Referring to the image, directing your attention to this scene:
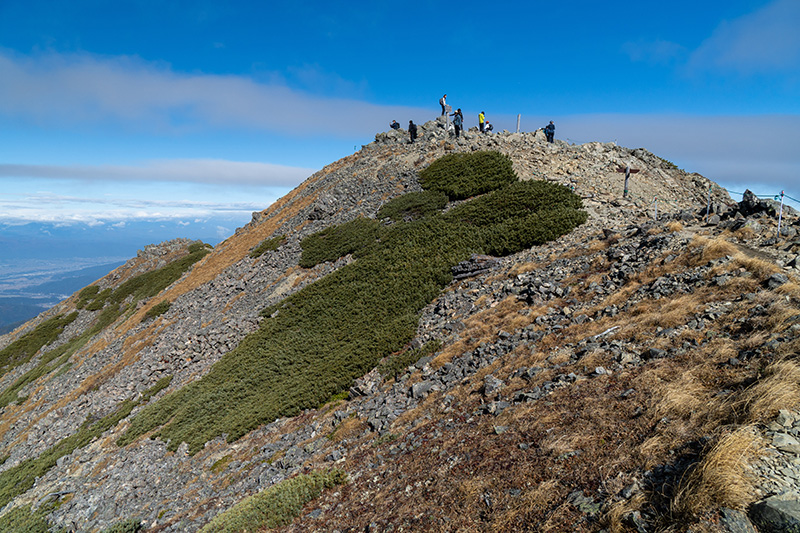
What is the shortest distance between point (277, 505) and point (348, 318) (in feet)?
41.7

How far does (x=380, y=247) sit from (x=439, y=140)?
61.4 feet

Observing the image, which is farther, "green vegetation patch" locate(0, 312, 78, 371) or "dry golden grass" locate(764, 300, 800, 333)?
"green vegetation patch" locate(0, 312, 78, 371)

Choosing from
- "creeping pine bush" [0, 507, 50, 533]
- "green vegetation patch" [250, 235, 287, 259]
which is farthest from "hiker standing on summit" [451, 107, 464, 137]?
"creeping pine bush" [0, 507, 50, 533]

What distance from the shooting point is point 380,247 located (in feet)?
93.6

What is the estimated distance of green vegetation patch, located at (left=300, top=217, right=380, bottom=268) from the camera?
99.0ft

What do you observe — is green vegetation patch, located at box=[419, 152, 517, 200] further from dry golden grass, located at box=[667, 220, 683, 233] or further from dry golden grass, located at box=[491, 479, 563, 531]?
dry golden grass, located at box=[491, 479, 563, 531]

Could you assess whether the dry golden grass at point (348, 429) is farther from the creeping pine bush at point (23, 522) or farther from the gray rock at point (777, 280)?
→ the creeping pine bush at point (23, 522)

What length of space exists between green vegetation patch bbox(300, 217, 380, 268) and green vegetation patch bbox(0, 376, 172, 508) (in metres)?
13.1

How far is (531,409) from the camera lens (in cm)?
913

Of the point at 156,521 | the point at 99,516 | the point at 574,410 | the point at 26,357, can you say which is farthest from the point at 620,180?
the point at 26,357

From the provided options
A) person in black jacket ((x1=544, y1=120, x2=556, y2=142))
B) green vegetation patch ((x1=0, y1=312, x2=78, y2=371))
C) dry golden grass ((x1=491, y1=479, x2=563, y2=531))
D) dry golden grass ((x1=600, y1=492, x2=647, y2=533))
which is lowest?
green vegetation patch ((x1=0, y1=312, x2=78, y2=371))

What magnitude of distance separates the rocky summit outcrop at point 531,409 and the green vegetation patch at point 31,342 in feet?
82.5

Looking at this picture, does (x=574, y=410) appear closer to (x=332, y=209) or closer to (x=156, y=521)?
(x=156, y=521)

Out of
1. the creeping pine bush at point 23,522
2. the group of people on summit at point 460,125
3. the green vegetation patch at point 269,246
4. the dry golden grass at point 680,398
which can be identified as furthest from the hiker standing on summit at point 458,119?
the creeping pine bush at point 23,522
